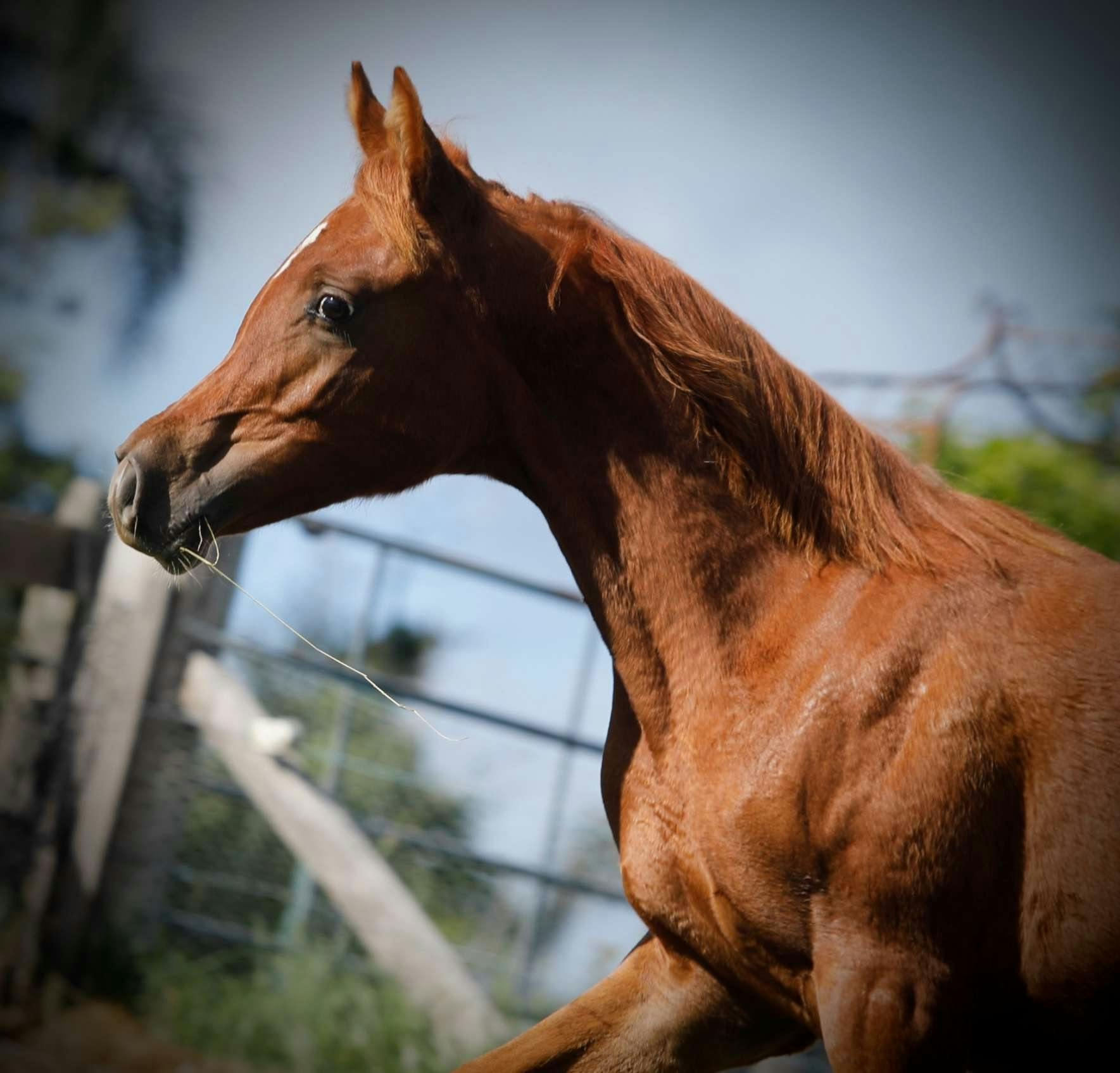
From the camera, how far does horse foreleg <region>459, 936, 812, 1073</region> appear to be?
200 cm

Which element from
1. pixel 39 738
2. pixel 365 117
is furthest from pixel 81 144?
pixel 365 117

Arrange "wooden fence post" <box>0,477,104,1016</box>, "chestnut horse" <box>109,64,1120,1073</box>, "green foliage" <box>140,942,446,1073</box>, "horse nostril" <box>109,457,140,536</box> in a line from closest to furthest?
"chestnut horse" <box>109,64,1120,1073</box> → "horse nostril" <box>109,457,140,536</box> → "green foliage" <box>140,942,446,1073</box> → "wooden fence post" <box>0,477,104,1016</box>

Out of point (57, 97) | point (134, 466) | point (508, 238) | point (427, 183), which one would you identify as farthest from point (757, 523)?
point (57, 97)

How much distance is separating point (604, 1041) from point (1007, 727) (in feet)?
3.10

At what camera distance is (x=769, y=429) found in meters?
2.06

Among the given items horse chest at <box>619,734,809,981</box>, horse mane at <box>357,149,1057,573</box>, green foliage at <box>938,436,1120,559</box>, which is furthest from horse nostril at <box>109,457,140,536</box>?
green foliage at <box>938,436,1120,559</box>

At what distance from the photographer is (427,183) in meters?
2.03

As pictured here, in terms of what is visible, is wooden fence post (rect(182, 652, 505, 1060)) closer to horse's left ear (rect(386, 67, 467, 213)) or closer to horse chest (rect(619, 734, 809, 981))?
horse chest (rect(619, 734, 809, 981))

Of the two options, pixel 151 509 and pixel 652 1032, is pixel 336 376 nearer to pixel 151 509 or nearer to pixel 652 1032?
pixel 151 509

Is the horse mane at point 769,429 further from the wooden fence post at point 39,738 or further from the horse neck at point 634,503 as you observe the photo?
the wooden fence post at point 39,738

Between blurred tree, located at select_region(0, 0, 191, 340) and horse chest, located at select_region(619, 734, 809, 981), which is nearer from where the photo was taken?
horse chest, located at select_region(619, 734, 809, 981)

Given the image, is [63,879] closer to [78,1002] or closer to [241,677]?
[78,1002]

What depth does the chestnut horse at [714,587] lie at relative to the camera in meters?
1.75

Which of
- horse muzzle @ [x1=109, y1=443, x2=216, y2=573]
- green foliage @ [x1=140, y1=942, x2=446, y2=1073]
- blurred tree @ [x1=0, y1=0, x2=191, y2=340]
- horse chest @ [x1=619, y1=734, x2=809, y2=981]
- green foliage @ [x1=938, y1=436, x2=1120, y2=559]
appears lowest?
green foliage @ [x1=140, y1=942, x2=446, y2=1073]
